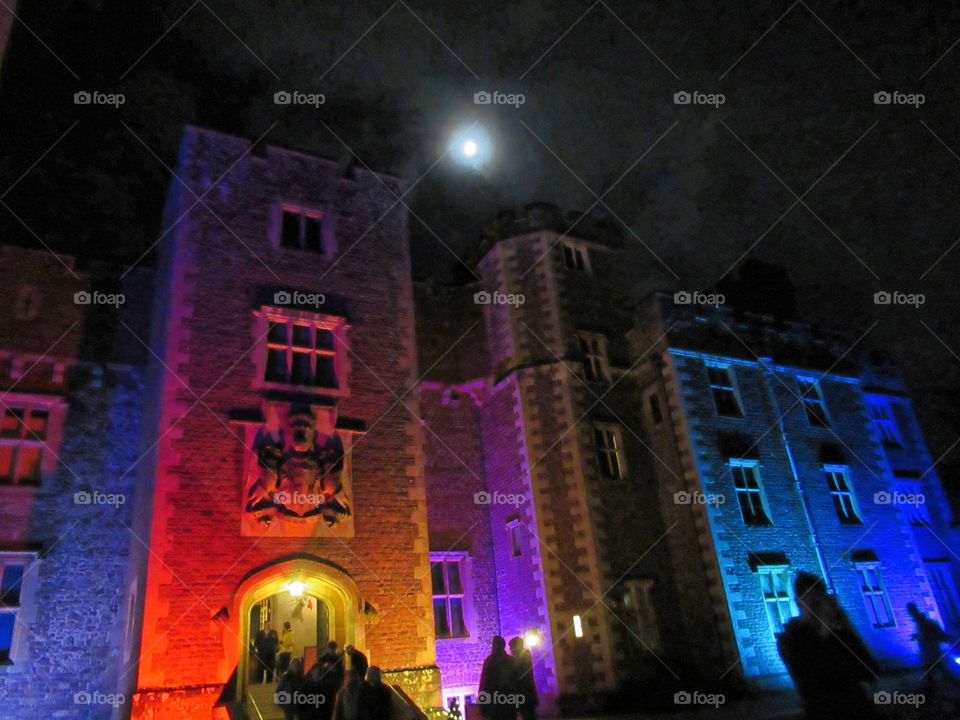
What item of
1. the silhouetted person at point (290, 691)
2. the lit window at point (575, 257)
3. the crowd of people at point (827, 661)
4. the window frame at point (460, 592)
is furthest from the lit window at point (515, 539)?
the crowd of people at point (827, 661)

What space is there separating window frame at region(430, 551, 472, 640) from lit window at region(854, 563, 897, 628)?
36.0 ft

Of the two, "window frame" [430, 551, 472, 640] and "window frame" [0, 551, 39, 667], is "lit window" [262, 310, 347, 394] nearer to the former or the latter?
"window frame" [430, 551, 472, 640]

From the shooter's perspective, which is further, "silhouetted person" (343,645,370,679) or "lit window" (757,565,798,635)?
"lit window" (757,565,798,635)

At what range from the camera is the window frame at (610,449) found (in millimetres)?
16719

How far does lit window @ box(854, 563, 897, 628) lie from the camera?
707 inches

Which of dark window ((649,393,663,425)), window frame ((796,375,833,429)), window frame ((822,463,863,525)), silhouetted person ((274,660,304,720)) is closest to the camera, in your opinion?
silhouetted person ((274,660,304,720))

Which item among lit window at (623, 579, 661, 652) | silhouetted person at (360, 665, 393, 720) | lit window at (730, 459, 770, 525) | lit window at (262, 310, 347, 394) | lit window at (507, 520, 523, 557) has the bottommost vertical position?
silhouetted person at (360, 665, 393, 720)

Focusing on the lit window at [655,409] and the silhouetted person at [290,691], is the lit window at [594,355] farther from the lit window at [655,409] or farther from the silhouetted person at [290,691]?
the silhouetted person at [290,691]

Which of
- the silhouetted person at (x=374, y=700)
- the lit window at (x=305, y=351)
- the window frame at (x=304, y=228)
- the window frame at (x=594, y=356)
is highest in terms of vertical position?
the window frame at (x=304, y=228)

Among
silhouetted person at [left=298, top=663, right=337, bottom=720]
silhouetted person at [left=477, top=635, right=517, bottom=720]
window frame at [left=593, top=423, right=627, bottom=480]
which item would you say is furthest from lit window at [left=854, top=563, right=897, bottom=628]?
silhouetted person at [left=298, top=663, right=337, bottom=720]

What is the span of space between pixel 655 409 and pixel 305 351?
968cm

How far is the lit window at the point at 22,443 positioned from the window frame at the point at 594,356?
12.8m

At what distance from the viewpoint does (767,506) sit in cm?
1759

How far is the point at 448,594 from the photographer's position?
15648 millimetres
